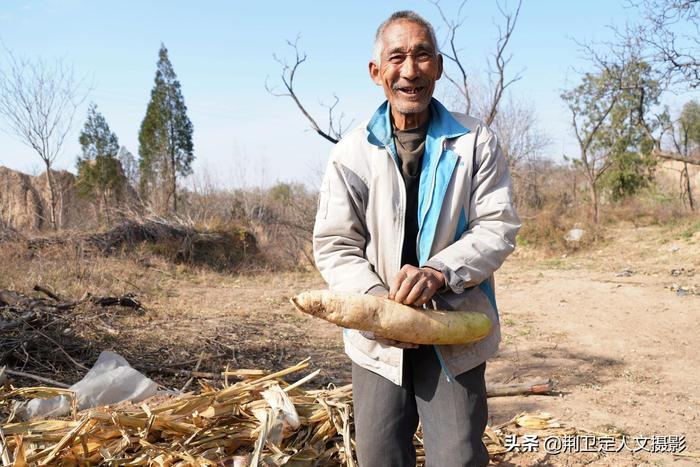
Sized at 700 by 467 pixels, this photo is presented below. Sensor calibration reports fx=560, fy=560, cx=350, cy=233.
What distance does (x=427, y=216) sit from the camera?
1.57 metres

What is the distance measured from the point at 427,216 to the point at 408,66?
0.43 metres

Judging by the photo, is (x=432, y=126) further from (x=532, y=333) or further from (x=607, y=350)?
(x=532, y=333)

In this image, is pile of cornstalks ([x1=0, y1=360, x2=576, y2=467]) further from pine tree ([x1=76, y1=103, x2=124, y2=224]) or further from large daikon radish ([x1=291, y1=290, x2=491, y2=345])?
pine tree ([x1=76, y1=103, x2=124, y2=224])

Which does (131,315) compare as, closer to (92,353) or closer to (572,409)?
(92,353)

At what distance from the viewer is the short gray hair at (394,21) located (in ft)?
5.27

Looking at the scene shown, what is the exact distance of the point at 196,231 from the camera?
1254 cm

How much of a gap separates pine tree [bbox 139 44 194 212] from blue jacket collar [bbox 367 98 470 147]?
63.7 feet

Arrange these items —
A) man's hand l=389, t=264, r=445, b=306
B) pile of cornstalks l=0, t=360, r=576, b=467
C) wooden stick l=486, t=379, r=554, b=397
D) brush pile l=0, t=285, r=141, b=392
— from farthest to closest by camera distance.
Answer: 1. brush pile l=0, t=285, r=141, b=392
2. wooden stick l=486, t=379, r=554, b=397
3. pile of cornstalks l=0, t=360, r=576, b=467
4. man's hand l=389, t=264, r=445, b=306

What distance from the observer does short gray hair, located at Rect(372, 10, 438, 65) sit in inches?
63.2

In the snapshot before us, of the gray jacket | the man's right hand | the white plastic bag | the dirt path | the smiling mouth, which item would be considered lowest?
the dirt path

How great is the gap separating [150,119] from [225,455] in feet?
65.5

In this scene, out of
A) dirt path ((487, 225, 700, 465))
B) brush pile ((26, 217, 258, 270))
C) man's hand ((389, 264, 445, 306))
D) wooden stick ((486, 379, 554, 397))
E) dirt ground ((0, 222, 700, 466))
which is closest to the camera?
man's hand ((389, 264, 445, 306))

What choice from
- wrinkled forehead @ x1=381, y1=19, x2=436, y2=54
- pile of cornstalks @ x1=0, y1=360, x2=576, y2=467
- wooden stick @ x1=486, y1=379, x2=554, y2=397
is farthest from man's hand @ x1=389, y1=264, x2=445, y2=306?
wooden stick @ x1=486, y1=379, x2=554, y2=397

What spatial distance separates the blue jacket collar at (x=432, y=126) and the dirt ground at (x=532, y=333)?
6.05ft
